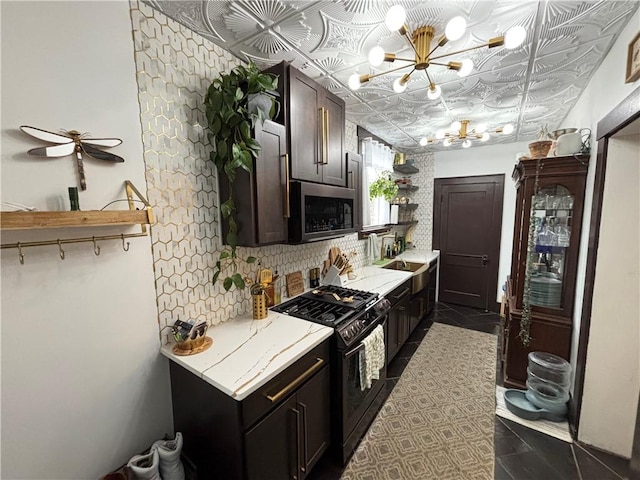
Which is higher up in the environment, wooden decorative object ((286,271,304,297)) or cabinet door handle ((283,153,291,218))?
cabinet door handle ((283,153,291,218))

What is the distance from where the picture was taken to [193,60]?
1.54 metres

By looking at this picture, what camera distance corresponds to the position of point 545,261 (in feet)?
7.68

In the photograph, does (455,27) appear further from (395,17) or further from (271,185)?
(271,185)

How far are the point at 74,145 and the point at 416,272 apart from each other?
10.7 ft

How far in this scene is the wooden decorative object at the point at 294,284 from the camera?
229 cm

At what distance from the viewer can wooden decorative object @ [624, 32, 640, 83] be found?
131 cm

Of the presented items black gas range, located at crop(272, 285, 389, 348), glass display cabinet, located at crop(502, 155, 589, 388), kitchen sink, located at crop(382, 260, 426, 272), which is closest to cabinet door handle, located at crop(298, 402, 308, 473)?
black gas range, located at crop(272, 285, 389, 348)

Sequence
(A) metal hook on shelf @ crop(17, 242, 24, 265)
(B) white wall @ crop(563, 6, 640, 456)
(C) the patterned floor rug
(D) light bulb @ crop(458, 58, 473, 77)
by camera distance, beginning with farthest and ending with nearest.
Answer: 1. (C) the patterned floor rug
2. (B) white wall @ crop(563, 6, 640, 456)
3. (D) light bulb @ crop(458, 58, 473, 77)
4. (A) metal hook on shelf @ crop(17, 242, 24, 265)

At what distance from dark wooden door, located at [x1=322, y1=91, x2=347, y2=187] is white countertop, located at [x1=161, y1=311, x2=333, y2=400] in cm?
112

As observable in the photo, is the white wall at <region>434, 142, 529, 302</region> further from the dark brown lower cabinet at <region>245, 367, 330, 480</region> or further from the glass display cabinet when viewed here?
the dark brown lower cabinet at <region>245, 367, 330, 480</region>

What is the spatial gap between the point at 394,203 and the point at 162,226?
11.7ft

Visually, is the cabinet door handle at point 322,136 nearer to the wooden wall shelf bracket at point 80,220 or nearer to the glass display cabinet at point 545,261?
the wooden wall shelf bracket at point 80,220

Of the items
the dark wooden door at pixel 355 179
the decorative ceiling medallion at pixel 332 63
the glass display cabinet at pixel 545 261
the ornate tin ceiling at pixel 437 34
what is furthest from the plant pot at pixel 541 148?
the decorative ceiling medallion at pixel 332 63

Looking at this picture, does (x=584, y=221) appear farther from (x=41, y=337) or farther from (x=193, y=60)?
(x=41, y=337)
